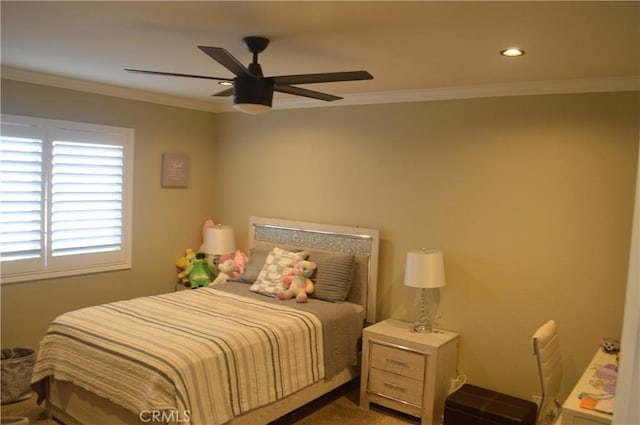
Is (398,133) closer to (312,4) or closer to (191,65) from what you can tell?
(191,65)

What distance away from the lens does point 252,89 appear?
2.51 m

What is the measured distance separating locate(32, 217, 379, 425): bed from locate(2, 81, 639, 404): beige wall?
456 mm

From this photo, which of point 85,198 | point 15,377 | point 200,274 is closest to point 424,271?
point 200,274

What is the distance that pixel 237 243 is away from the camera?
5109 mm

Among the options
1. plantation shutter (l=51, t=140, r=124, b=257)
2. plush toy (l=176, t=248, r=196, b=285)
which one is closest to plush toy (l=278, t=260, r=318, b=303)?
plush toy (l=176, t=248, r=196, b=285)

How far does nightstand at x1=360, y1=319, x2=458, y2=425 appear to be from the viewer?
3391 millimetres

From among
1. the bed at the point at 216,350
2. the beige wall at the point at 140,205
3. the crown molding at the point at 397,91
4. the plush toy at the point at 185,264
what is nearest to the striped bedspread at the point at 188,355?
the bed at the point at 216,350

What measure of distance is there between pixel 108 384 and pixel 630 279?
2.59 m

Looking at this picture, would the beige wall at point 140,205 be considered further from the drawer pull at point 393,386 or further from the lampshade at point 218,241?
the drawer pull at point 393,386

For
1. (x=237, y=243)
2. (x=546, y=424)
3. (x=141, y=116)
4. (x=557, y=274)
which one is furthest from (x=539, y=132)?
(x=141, y=116)

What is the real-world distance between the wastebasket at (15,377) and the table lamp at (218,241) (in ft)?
5.56

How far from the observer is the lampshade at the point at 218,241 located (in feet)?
15.4

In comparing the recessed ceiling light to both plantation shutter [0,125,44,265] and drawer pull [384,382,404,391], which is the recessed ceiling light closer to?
drawer pull [384,382,404,391]

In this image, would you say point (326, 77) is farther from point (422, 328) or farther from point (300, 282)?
point (422, 328)
